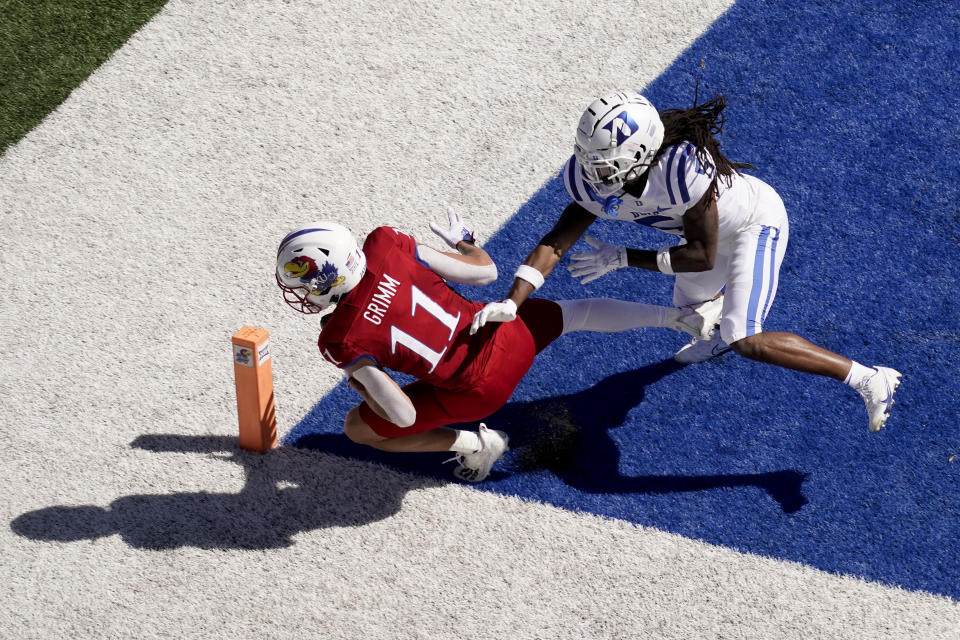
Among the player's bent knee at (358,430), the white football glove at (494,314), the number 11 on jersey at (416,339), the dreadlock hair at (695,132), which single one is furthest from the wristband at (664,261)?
the player's bent knee at (358,430)

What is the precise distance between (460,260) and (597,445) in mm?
1228

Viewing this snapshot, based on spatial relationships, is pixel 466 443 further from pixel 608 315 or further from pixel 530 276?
pixel 608 315

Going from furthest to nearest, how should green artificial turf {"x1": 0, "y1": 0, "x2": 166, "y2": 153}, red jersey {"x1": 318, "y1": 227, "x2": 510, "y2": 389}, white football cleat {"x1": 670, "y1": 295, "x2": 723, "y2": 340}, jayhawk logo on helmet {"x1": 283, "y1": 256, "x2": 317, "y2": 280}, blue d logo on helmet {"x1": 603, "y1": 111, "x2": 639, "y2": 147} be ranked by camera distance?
1. green artificial turf {"x1": 0, "y1": 0, "x2": 166, "y2": 153}
2. white football cleat {"x1": 670, "y1": 295, "x2": 723, "y2": 340}
3. blue d logo on helmet {"x1": 603, "y1": 111, "x2": 639, "y2": 147}
4. red jersey {"x1": 318, "y1": 227, "x2": 510, "y2": 389}
5. jayhawk logo on helmet {"x1": 283, "y1": 256, "x2": 317, "y2": 280}

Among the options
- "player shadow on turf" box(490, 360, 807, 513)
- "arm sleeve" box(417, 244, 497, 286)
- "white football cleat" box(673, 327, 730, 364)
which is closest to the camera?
"arm sleeve" box(417, 244, 497, 286)

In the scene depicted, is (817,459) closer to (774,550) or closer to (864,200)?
(774,550)

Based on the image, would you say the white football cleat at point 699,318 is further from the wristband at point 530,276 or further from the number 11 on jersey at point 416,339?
the number 11 on jersey at point 416,339

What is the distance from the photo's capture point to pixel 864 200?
6449 mm

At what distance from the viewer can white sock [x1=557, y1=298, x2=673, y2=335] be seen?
5.27m

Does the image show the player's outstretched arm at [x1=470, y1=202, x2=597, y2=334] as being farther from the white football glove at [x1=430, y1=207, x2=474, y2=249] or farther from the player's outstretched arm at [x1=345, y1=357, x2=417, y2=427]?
the player's outstretched arm at [x1=345, y1=357, x2=417, y2=427]

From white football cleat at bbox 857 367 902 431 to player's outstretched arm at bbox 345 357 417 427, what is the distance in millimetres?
2107

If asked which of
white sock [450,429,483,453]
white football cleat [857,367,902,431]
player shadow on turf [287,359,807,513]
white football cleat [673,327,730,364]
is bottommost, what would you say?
player shadow on turf [287,359,807,513]

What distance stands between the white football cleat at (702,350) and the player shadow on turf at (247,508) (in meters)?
1.49

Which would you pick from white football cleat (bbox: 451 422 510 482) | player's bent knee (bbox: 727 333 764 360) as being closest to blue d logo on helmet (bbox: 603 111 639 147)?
player's bent knee (bbox: 727 333 764 360)

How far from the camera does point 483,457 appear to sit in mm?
5094
